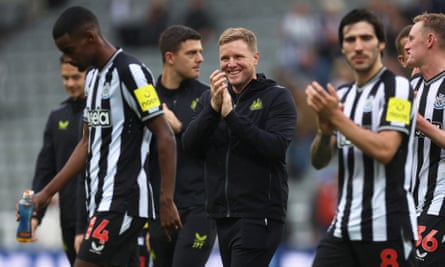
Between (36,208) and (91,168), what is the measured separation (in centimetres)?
94

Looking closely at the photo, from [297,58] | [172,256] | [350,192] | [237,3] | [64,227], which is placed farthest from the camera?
[237,3]

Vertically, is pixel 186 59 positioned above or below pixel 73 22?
below

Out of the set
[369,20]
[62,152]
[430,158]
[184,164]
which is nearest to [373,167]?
[369,20]

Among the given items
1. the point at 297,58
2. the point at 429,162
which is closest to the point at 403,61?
the point at 429,162

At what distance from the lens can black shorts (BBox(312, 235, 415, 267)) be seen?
22.4 feet

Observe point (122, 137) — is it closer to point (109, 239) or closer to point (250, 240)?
point (109, 239)

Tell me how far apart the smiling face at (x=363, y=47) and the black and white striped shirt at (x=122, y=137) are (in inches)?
58.6

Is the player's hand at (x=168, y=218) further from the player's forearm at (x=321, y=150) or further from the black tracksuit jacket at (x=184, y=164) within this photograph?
the black tracksuit jacket at (x=184, y=164)

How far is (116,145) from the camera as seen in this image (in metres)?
7.54

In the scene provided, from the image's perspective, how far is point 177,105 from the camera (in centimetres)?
962

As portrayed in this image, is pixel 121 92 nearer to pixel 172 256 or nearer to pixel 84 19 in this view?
pixel 84 19

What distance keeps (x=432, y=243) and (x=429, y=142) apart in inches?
32.2

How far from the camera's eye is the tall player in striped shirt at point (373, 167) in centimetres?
677

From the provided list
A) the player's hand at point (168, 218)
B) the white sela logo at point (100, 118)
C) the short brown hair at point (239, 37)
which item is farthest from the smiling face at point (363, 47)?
the white sela logo at point (100, 118)
